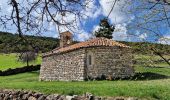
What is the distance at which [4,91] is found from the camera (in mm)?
29625

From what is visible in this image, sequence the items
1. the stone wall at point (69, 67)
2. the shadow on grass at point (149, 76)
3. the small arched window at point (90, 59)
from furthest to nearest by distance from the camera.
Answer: the stone wall at point (69, 67)
the small arched window at point (90, 59)
the shadow on grass at point (149, 76)

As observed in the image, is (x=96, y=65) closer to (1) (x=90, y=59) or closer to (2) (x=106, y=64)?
(1) (x=90, y=59)

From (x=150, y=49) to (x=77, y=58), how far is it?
35.2 meters

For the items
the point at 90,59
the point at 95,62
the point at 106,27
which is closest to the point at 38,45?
the point at 106,27

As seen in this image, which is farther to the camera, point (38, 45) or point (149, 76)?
point (149, 76)

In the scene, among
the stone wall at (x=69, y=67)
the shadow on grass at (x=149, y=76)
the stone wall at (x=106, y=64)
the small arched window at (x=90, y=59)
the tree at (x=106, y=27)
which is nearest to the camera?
the tree at (x=106, y=27)

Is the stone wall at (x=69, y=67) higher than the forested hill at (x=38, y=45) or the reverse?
higher

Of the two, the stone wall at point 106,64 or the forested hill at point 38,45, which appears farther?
the stone wall at point 106,64

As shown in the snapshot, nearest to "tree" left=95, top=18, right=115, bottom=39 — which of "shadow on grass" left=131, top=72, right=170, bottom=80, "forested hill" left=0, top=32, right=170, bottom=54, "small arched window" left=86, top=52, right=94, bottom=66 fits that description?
"forested hill" left=0, top=32, right=170, bottom=54

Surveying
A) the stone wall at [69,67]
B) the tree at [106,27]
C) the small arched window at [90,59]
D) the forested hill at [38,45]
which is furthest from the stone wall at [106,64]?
the forested hill at [38,45]

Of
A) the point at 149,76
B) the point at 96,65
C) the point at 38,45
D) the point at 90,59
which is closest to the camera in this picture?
the point at 38,45

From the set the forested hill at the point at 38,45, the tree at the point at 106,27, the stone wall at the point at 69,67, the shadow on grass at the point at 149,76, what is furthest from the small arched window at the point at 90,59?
the forested hill at the point at 38,45

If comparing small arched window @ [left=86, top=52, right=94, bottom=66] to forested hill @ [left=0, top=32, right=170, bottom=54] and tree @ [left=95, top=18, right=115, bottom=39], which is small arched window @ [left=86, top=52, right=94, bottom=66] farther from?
forested hill @ [left=0, top=32, right=170, bottom=54]

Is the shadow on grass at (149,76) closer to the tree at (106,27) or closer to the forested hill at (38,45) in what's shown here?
the tree at (106,27)
